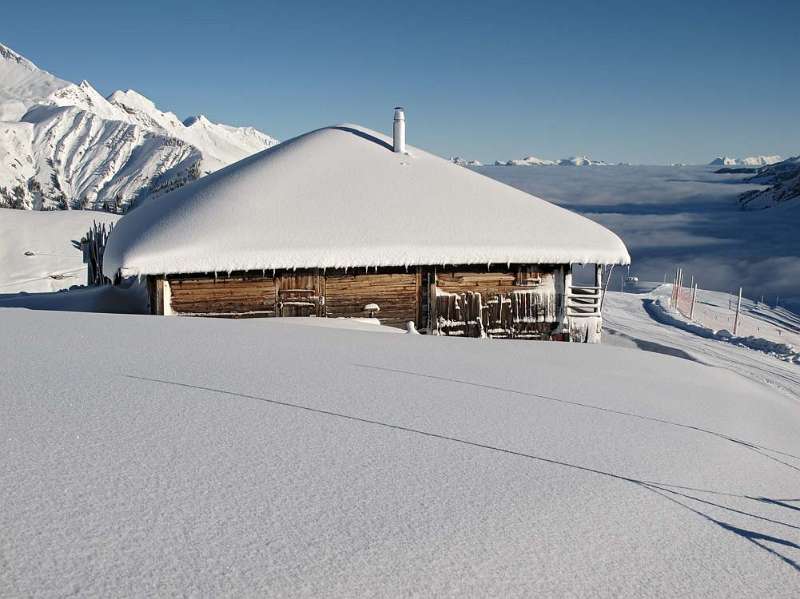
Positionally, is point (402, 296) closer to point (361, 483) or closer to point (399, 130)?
point (399, 130)

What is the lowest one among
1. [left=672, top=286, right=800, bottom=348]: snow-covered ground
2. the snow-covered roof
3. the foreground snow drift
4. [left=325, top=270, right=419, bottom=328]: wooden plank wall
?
[left=672, top=286, right=800, bottom=348]: snow-covered ground

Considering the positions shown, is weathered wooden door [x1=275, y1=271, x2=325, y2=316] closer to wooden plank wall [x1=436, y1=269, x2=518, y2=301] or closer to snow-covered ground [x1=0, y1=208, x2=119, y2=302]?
wooden plank wall [x1=436, y1=269, x2=518, y2=301]

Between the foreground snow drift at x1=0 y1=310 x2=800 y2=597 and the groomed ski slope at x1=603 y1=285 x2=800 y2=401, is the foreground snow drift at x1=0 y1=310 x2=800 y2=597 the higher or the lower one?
the higher one

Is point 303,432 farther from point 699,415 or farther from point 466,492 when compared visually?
point 699,415

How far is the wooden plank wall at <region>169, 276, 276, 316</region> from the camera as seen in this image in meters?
11.2

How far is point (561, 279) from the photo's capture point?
12531 mm

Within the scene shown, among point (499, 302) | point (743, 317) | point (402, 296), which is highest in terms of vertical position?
point (402, 296)

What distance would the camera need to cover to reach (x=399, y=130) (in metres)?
14.9

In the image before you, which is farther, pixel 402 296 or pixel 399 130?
pixel 399 130

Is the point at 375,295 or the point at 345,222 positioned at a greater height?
the point at 345,222

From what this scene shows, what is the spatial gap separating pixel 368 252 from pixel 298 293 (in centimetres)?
163

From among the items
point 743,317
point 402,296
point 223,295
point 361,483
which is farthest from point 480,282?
point 743,317

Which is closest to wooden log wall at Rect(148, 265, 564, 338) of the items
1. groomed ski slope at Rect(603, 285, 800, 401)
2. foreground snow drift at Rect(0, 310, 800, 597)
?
groomed ski slope at Rect(603, 285, 800, 401)

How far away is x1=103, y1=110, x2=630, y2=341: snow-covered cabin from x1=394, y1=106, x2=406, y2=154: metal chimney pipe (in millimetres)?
1431
